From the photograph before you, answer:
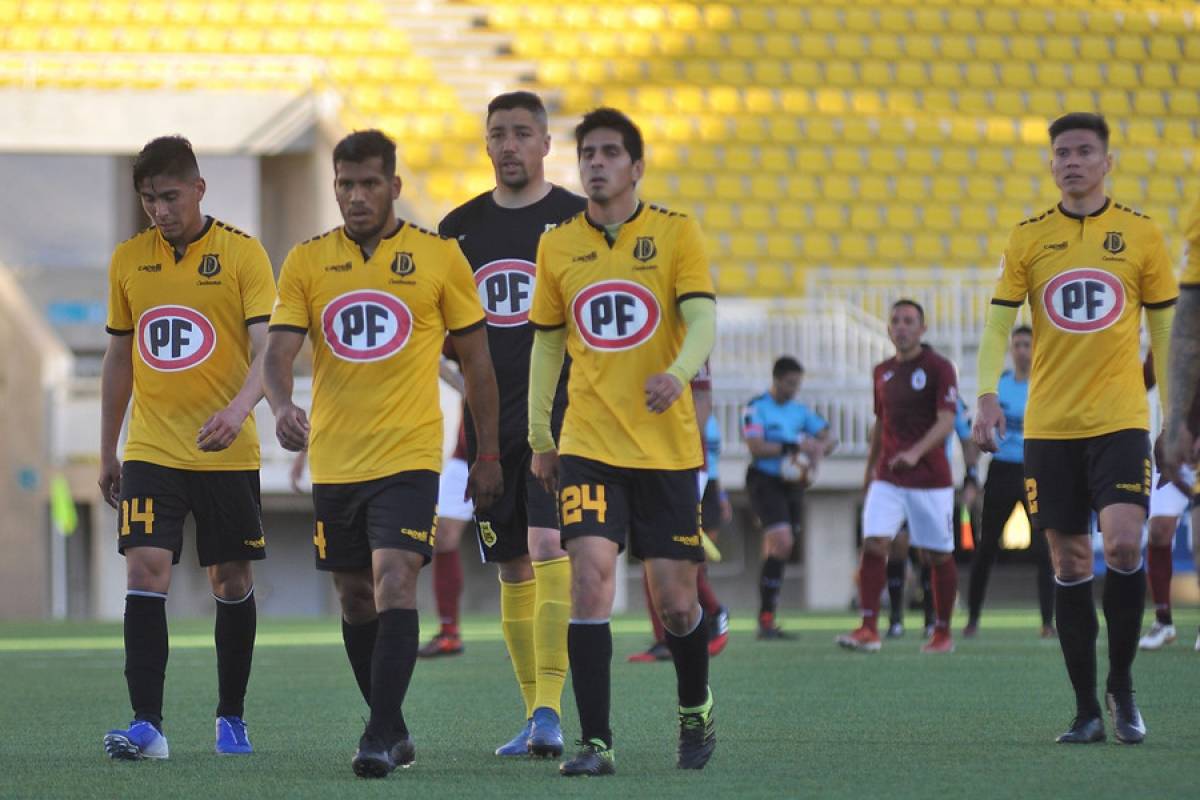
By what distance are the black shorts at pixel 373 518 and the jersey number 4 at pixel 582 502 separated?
1.24ft

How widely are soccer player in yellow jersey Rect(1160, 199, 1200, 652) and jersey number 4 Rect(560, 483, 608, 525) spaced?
156 cm

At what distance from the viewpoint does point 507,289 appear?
21.0 feet

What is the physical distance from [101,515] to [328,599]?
8.18ft

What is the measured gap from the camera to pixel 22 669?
10.9 m

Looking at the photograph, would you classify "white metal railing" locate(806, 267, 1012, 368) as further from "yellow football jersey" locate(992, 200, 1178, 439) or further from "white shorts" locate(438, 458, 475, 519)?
"yellow football jersey" locate(992, 200, 1178, 439)

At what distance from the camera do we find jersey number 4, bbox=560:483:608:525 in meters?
5.46

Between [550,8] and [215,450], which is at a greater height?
[550,8]

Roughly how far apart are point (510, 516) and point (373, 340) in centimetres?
92

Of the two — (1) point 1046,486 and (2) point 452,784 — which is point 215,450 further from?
(1) point 1046,486

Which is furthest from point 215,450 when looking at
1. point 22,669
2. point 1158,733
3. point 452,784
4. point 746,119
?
point 746,119

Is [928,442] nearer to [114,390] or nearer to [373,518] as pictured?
[114,390]

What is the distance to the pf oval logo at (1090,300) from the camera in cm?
632

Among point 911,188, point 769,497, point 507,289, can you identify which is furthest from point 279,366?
point 911,188

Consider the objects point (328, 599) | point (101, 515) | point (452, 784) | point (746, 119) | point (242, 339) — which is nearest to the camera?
point (452, 784)
